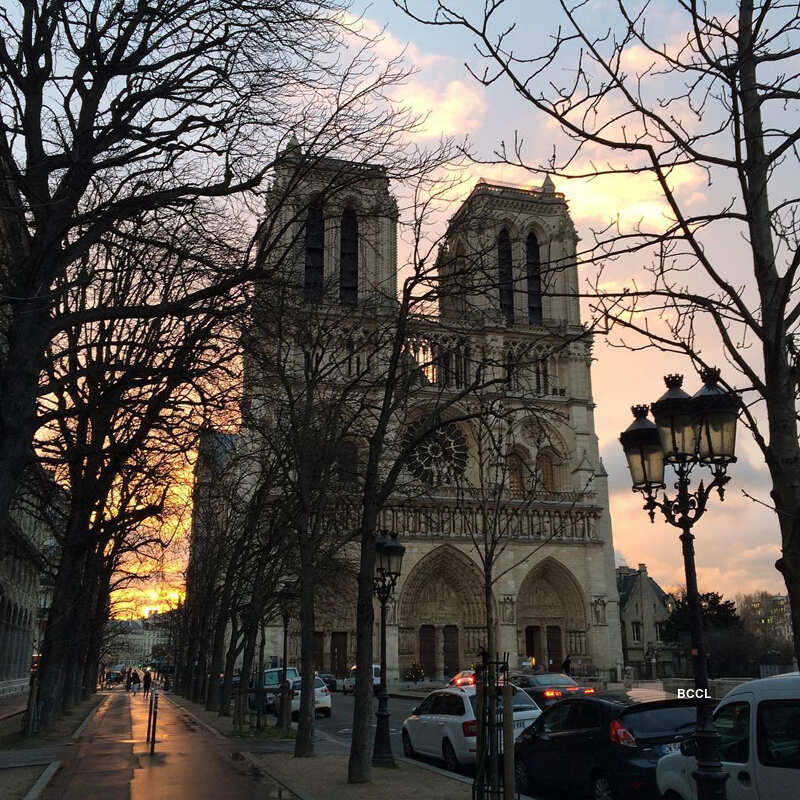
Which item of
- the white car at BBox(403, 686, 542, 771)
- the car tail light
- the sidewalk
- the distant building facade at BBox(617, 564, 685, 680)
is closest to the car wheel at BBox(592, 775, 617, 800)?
the car tail light

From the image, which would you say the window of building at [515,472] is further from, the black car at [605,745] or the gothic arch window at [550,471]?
the black car at [605,745]

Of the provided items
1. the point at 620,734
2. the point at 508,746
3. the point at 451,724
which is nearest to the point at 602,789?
the point at 620,734

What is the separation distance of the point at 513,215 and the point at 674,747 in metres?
52.8

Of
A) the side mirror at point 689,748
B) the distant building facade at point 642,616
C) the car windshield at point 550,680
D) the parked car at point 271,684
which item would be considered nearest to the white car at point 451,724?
the side mirror at point 689,748

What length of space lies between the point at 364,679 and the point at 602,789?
385cm

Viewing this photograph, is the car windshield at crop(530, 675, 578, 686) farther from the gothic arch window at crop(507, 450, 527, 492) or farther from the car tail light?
the gothic arch window at crop(507, 450, 527, 492)

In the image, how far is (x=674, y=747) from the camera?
32.3 ft

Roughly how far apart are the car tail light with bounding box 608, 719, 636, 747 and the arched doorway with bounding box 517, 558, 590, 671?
145ft

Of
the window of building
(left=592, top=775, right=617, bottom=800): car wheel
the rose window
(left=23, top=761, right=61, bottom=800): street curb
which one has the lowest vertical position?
(left=23, top=761, right=61, bottom=800): street curb

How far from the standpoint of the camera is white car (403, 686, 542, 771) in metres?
13.9

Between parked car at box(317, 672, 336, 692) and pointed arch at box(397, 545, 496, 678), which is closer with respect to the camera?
parked car at box(317, 672, 336, 692)

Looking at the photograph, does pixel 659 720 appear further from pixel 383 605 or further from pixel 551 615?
pixel 551 615

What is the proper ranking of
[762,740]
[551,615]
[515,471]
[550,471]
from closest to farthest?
[762,740] → [551,615] → [515,471] → [550,471]

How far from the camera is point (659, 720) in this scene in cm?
1021
